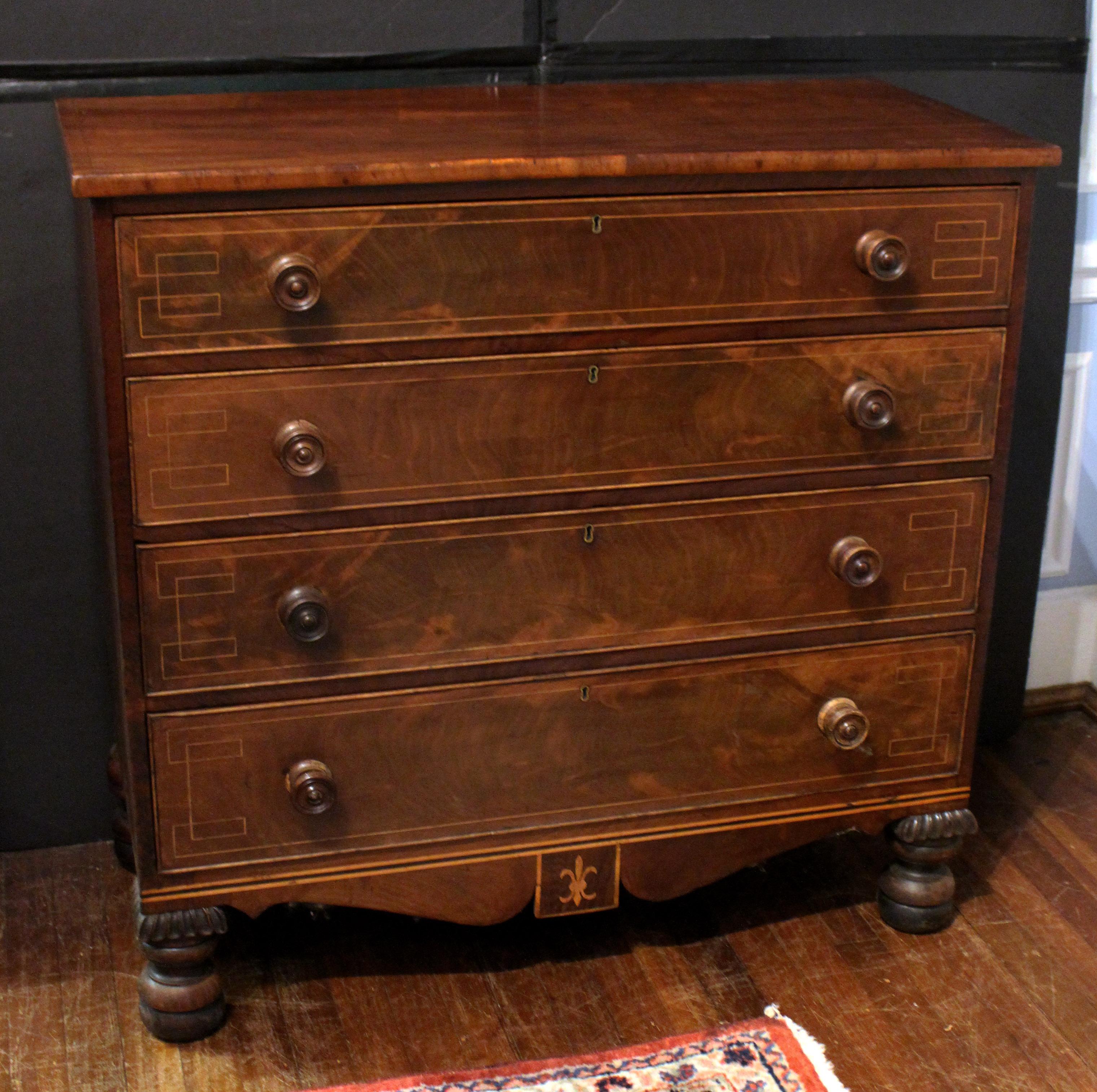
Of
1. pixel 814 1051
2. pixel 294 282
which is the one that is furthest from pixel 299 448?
pixel 814 1051

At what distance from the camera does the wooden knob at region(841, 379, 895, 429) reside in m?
1.92

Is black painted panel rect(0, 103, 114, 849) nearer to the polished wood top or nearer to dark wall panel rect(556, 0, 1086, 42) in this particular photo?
the polished wood top

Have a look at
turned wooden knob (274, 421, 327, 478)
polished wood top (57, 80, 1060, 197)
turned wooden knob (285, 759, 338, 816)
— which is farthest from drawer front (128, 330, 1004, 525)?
turned wooden knob (285, 759, 338, 816)

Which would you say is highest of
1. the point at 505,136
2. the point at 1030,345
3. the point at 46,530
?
the point at 505,136

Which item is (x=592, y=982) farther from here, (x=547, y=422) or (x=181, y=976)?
(x=547, y=422)

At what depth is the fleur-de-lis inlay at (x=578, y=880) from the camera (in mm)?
2086

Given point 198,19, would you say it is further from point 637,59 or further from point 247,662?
point 247,662

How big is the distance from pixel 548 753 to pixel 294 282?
67 centimetres

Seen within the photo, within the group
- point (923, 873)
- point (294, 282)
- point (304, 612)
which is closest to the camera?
point (294, 282)

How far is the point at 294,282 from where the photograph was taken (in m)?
1.72

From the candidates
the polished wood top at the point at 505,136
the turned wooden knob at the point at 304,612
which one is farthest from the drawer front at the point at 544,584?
the polished wood top at the point at 505,136

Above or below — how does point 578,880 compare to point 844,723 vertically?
below

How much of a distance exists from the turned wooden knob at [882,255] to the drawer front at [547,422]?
0.29 ft

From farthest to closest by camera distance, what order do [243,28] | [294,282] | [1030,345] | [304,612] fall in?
[1030,345] → [243,28] → [304,612] → [294,282]
